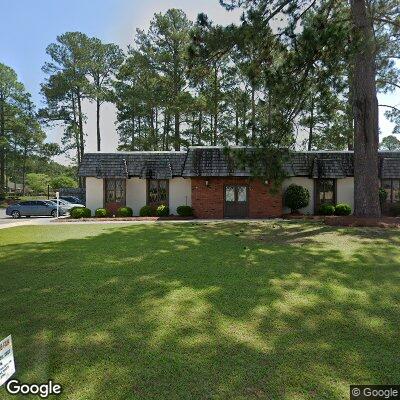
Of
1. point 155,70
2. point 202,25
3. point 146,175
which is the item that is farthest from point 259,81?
point 155,70

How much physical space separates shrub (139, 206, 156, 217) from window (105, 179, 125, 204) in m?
2.32

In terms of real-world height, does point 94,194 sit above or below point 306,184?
below

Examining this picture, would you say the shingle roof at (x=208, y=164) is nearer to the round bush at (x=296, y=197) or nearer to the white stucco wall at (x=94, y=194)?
the round bush at (x=296, y=197)

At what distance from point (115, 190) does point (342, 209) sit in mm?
16197

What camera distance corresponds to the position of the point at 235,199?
23.4 m

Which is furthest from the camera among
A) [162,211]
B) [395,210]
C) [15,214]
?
[15,214]

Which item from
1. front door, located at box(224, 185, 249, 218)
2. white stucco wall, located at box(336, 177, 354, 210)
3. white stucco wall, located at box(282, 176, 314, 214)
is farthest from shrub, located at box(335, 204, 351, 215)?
front door, located at box(224, 185, 249, 218)

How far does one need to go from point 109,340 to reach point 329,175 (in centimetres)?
2203

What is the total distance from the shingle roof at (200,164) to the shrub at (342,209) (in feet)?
7.19

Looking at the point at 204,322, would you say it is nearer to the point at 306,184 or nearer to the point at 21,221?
the point at 21,221

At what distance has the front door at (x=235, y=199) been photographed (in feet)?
76.6

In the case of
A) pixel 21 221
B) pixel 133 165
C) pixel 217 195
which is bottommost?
pixel 21 221

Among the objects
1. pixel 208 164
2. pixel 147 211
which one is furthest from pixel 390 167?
pixel 147 211

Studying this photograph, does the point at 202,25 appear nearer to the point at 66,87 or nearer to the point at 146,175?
the point at 146,175
